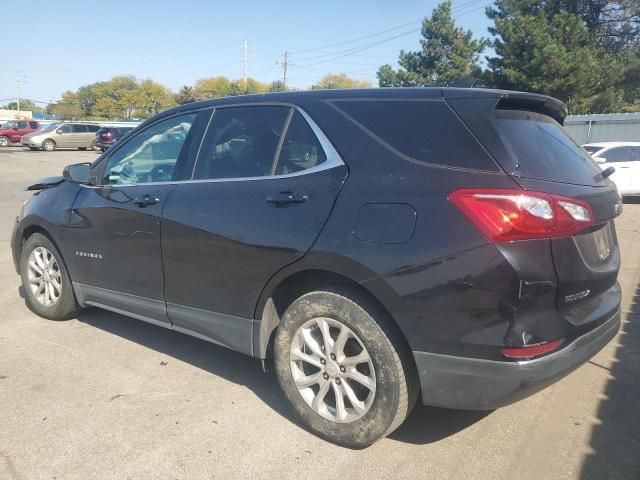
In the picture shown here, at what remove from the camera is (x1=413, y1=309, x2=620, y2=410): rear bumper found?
2426 millimetres

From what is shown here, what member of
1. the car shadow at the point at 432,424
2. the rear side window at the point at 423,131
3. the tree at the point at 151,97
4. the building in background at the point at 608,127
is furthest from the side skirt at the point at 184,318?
the tree at the point at 151,97

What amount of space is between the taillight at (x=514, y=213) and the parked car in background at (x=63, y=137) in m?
A: 34.6

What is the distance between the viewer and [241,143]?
3.45 meters

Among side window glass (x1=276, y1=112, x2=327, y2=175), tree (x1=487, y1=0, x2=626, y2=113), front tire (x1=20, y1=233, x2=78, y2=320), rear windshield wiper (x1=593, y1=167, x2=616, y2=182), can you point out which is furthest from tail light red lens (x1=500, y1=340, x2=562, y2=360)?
tree (x1=487, y1=0, x2=626, y2=113)

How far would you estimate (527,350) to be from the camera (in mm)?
2412

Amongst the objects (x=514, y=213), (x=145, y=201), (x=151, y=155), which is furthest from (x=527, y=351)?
(x=151, y=155)

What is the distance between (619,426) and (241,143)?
2.73 meters

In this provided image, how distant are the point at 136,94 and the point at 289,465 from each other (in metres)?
113

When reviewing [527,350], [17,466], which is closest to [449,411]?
[527,350]

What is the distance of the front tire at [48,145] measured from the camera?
111 feet

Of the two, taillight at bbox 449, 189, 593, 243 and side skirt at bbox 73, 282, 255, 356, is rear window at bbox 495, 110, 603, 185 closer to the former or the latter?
taillight at bbox 449, 189, 593, 243

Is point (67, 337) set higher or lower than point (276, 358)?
lower

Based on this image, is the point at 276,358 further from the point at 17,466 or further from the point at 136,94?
the point at 136,94

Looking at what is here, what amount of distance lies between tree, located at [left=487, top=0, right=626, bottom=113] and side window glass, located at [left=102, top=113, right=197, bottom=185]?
28.2 metres
